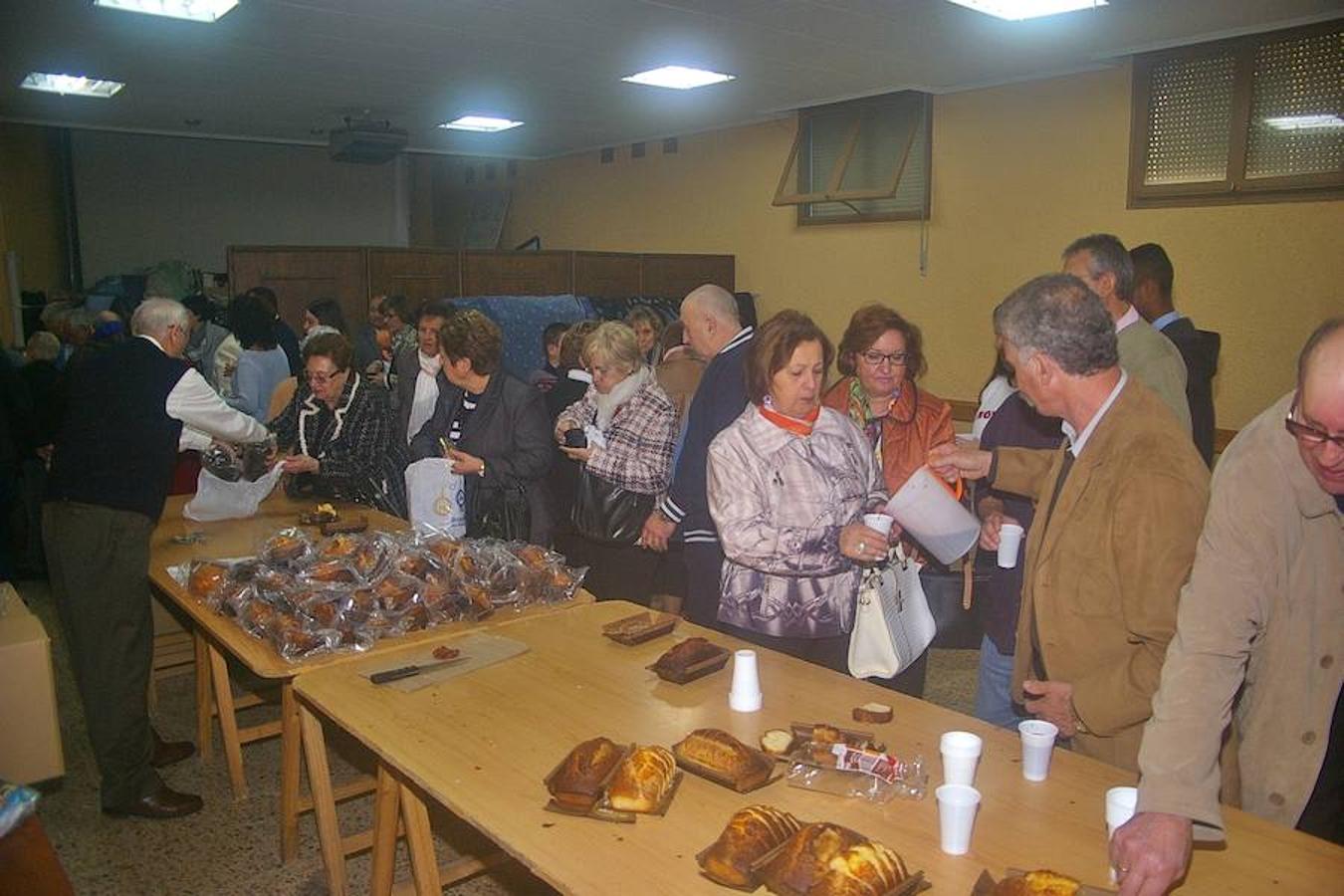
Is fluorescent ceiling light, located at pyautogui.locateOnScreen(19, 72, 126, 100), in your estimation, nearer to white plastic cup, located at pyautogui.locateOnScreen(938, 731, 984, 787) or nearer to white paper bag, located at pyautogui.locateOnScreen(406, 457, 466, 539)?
white paper bag, located at pyautogui.locateOnScreen(406, 457, 466, 539)

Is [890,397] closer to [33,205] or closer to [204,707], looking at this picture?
[204,707]

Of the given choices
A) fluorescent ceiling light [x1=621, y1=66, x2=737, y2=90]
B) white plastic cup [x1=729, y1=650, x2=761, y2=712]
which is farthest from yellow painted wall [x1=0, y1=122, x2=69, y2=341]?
white plastic cup [x1=729, y1=650, x2=761, y2=712]

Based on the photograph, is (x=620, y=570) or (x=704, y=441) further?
(x=620, y=570)

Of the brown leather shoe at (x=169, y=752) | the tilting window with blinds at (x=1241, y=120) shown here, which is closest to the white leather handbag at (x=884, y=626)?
the brown leather shoe at (x=169, y=752)

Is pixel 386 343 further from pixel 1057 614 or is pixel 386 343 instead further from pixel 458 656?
pixel 1057 614

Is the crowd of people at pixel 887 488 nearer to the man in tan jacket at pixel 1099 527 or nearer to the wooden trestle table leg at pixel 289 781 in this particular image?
the man in tan jacket at pixel 1099 527

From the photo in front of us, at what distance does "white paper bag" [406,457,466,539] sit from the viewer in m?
3.39

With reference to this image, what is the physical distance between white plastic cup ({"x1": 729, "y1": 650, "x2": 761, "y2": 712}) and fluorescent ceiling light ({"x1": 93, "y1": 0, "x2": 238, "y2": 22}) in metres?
4.35

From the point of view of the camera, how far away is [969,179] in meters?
6.47

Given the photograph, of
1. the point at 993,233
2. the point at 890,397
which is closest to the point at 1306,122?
the point at 993,233

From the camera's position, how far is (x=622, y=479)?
142 inches

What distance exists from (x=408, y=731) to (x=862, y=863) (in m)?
0.92

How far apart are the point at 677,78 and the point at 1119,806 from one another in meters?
5.87

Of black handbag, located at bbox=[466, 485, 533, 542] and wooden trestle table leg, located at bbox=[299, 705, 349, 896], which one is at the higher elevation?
black handbag, located at bbox=[466, 485, 533, 542]
